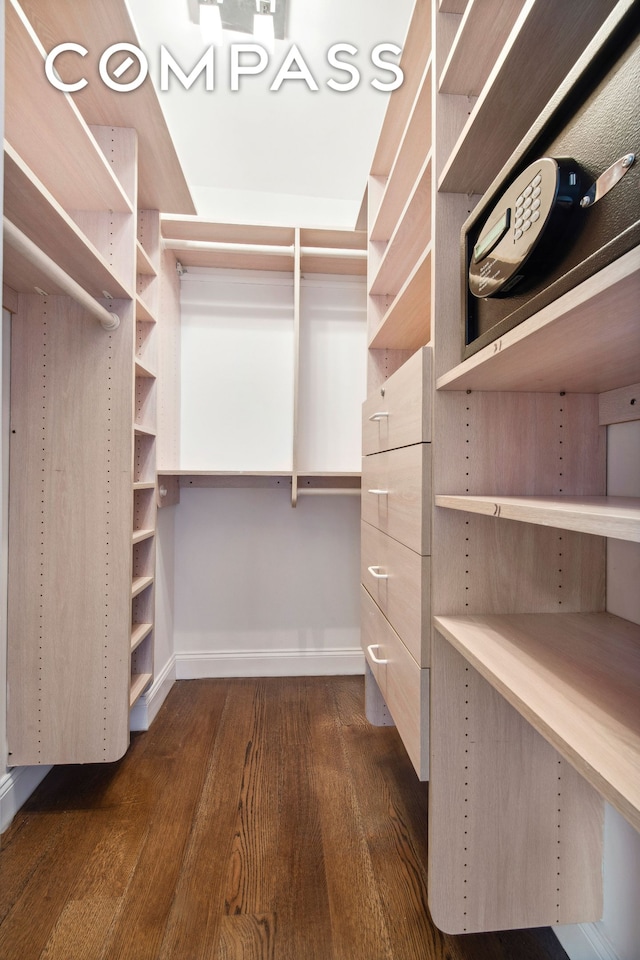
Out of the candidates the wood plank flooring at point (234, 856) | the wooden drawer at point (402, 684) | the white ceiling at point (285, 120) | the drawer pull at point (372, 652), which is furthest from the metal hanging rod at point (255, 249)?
the wood plank flooring at point (234, 856)

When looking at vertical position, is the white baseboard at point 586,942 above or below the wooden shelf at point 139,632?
below

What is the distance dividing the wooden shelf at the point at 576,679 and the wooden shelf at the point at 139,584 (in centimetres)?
108

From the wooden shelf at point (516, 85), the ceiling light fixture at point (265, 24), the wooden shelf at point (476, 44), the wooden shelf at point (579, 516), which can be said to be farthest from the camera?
the ceiling light fixture at point (265, 24)

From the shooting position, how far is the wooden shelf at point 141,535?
5.04 feet

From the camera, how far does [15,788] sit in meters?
1.33

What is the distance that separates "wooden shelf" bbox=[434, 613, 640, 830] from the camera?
0.45 meters

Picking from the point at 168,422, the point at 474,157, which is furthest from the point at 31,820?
the point at 474,157

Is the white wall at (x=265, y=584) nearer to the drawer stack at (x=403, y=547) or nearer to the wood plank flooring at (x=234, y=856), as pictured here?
the wood plank flooring at (x=234, y=856)

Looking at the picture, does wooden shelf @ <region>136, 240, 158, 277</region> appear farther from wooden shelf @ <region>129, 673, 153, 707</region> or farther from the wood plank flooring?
the wood plank flooring

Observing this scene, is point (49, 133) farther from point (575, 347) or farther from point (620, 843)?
point (620, 843)

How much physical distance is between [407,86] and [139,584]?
1860 mm

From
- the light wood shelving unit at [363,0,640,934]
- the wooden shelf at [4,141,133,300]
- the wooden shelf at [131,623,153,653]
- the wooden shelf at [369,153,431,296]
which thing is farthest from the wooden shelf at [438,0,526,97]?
the wooden shelf at [131,623,153,653]

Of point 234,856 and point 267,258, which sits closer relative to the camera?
point 234,856

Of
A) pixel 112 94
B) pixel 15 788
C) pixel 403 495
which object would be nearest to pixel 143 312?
pixel 112 94
